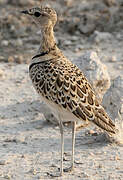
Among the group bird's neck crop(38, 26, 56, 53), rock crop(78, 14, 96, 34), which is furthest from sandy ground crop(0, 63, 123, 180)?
rock crop(78, 14, 96, 34)

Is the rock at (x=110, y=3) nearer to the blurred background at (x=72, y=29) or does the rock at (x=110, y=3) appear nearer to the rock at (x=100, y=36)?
the blurred background at (x=72, y=29)

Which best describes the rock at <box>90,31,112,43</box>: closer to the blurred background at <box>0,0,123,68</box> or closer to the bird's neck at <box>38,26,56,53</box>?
the blurred background at <box>0,0,123,68</box>

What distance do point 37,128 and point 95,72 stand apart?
0.97 metres

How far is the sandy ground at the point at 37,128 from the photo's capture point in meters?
5.05

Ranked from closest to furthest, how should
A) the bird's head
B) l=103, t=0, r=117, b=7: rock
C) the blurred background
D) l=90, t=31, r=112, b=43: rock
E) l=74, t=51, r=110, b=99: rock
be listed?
the bird's head
l=74, t=51, r=110, b=99: rock
the blurred background
l=90, t=31, r=112, b=43: rock
l=103, t=0, r=117, b=7: rock

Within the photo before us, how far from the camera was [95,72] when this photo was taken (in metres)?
6.38

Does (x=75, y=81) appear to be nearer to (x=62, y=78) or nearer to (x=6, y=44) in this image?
(x=62, y=78)

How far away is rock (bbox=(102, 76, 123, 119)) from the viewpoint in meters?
5.64

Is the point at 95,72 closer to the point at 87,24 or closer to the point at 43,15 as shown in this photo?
the point at 43,15

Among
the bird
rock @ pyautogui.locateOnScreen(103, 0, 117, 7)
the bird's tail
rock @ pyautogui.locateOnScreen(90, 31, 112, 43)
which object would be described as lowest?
the bird's tail

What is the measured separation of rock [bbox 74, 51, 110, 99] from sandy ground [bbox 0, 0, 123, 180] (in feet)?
1.97

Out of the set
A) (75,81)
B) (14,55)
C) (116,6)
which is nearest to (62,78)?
(75,81)

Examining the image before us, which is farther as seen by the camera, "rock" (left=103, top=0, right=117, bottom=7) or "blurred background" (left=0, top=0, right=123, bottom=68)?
"rock" (left=103, top=0, right=117, bottom=7)

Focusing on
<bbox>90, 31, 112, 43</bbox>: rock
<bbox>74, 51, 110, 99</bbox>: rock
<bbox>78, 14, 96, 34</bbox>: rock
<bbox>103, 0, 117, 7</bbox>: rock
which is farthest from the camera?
<bbox>103, 0, 117, 7</bbox>: rock
